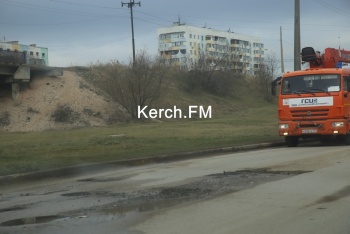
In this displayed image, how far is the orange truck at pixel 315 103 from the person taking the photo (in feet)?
59.8

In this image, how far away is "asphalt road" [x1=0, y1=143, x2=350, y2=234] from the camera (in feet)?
21.3

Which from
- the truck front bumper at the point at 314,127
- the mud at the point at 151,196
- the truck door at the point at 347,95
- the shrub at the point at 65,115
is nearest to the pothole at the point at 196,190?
the mud at the point at 151,196

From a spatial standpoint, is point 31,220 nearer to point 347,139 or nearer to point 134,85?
point 347,139

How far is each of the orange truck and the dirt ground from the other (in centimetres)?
2167

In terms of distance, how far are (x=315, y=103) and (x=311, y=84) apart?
0.84m

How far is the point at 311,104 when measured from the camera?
728 inches

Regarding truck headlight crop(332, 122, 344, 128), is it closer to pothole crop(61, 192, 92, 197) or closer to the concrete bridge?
pothole crop(61, 192, 92, 197)

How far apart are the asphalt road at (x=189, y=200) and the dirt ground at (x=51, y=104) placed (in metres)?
24.8

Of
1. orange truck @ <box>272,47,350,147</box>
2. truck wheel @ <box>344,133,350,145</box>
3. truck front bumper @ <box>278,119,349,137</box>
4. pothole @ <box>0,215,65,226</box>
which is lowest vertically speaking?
pothole @ <box>0,215,65,226</box>

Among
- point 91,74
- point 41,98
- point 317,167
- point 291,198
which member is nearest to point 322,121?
point 317,167

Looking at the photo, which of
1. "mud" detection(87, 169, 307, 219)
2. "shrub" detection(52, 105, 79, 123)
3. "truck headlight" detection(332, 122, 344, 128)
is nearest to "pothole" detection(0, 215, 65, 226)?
"mud" detection(87, 169, 307, 219)

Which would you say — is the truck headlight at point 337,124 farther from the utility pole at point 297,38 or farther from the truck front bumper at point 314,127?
the utility pole at point 297,38

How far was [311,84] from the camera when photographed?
1877 centimetres

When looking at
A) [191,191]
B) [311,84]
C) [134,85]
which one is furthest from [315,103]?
[134,85]
